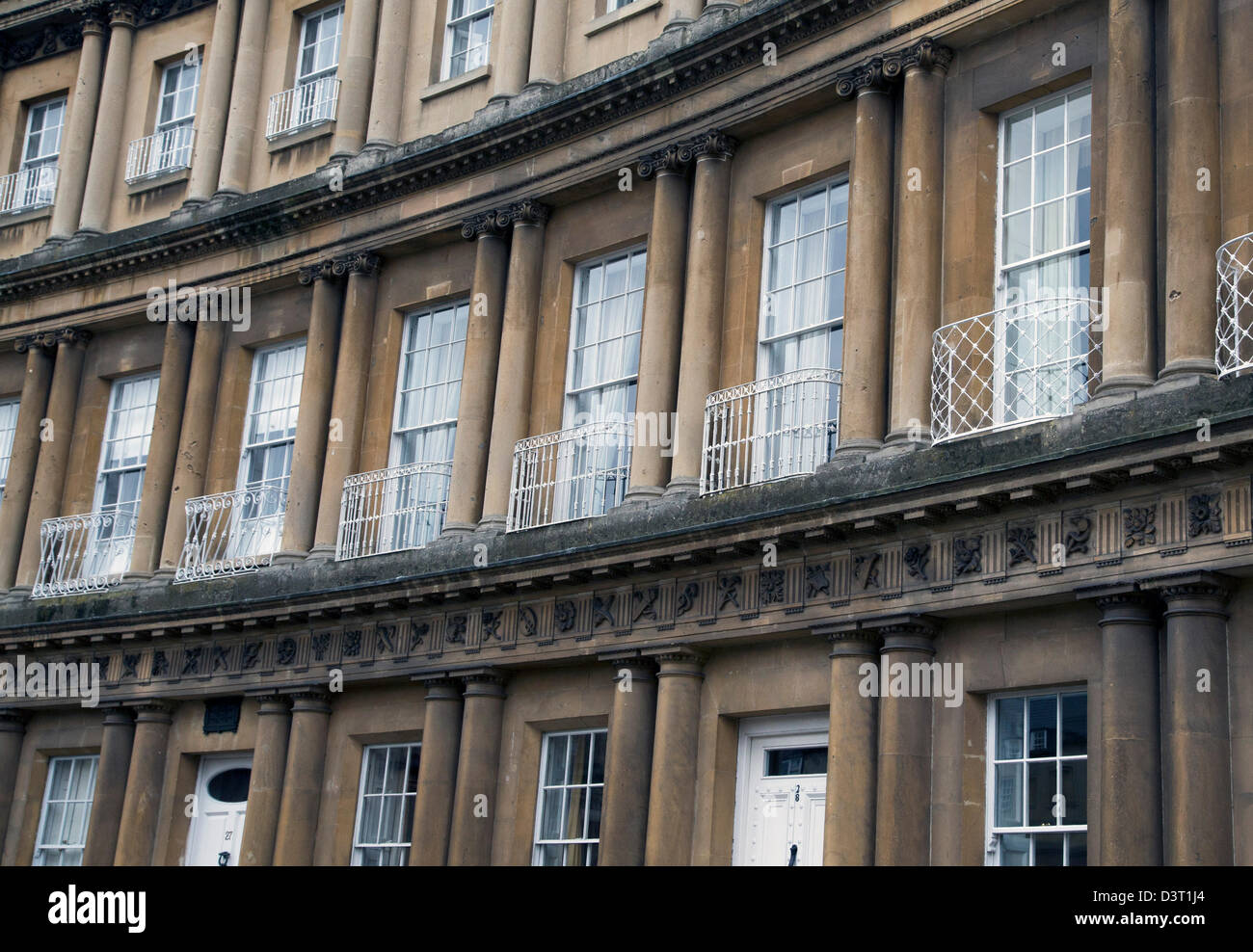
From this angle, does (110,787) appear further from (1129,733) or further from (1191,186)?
(1191,186)

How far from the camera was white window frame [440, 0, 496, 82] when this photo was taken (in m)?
19.1

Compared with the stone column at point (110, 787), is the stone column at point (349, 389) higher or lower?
higher

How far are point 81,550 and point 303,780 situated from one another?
17.7 feet

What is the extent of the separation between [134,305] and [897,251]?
436 inches

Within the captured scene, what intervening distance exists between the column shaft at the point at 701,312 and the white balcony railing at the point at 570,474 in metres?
0.83

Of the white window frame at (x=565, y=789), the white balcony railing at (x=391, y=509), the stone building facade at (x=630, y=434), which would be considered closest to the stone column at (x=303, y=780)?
the stone building facade at (x=630, y=434)

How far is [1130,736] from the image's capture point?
37.3 ft

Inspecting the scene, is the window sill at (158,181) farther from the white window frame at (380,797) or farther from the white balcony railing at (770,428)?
the white balcony railing at (770,428)

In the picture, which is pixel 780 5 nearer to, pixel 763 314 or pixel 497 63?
pixel 763 314

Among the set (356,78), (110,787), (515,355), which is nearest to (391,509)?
(515,355)

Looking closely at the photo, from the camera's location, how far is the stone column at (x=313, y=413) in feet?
60.9

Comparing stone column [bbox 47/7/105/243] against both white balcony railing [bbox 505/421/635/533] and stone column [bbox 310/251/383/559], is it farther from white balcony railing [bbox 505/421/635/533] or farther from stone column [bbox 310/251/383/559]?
white balcony railing [bbox 505/421/635/533]

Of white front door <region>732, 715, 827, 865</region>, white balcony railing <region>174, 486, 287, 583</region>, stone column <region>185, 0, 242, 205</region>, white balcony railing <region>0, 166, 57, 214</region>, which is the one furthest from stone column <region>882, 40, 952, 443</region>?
white balcony railing <region>0, 166, 57, 214</region>

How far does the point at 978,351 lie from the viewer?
13.4 m
